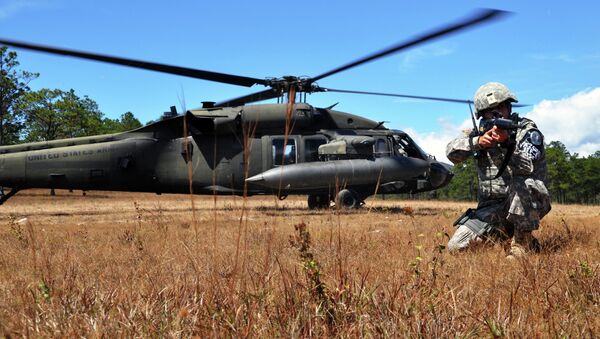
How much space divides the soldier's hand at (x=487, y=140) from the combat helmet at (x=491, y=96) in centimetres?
44

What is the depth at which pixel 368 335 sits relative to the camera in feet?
5.40

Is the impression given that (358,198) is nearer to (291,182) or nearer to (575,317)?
(291,182)

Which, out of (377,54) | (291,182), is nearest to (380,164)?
(291,182)

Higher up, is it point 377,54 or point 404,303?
point 377,54

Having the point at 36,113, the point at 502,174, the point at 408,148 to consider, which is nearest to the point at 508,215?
the point at 502,174

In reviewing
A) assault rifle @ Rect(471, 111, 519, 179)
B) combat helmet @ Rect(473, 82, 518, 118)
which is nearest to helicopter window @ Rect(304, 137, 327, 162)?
combat helmet @ Rect(473, 82, 518, 118)

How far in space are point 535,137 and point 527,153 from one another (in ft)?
0.67

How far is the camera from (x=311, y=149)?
1168cm

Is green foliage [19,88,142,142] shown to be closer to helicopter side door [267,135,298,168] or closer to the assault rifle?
helicopter side door [267,135,298,168]

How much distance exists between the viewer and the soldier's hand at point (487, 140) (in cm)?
390

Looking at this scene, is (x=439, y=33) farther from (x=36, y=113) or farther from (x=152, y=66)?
(x=36, y=113)

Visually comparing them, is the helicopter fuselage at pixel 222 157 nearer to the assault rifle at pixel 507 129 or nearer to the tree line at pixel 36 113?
the assault rifle at pixel 507 129

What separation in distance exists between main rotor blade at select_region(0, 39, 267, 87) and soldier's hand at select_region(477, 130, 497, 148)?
178 inches

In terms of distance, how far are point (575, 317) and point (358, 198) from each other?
33.3 ft
